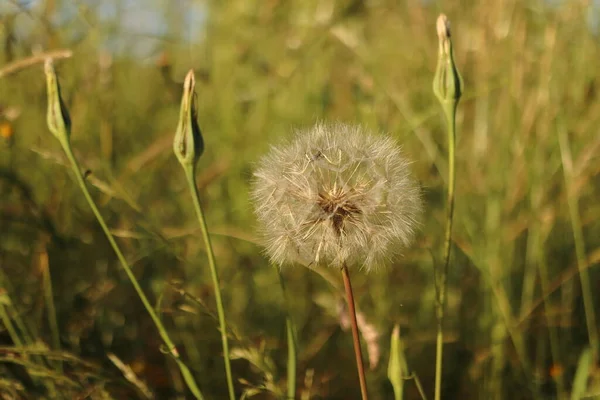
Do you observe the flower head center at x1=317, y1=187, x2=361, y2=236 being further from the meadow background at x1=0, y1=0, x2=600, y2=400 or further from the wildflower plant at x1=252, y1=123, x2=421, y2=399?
the meadow background at x1=0, y1=0, x2=600, y2=400

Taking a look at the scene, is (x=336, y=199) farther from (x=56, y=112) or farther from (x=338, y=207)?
(x=56, y=112)

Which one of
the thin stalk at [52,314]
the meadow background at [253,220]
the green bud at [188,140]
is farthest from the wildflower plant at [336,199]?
the thin stalk at [52,314]

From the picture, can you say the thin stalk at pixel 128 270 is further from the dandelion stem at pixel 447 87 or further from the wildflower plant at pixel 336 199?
the dandelion stem at pixel 447 87

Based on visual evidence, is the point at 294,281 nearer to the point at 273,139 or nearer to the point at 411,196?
the point at 273,139

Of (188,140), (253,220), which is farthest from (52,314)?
(253,220)

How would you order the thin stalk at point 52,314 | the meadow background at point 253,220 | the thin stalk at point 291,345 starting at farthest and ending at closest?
the meadow background at point 253,220, the thin stalk at point 52,314, the thin stalk at point 291,345

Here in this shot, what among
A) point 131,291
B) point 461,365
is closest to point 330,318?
point 461,365
